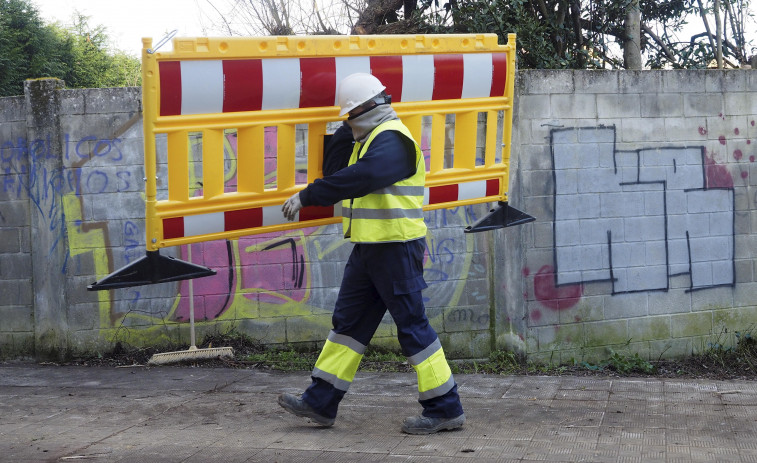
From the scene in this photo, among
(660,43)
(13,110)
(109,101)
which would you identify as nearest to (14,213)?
(13,110)

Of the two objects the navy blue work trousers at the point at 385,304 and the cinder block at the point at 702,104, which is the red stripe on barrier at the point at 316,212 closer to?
the navy blue work trousers at the point at 385,304

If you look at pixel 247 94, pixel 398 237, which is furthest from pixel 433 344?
pixel 247 94

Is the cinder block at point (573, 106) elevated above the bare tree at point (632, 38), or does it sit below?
below

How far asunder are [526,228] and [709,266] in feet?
5.43

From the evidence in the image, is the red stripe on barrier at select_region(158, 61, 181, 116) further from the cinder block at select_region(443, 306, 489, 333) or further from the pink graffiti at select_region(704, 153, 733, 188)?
the pink graffiti at select_region(704, 153, 733, 188)

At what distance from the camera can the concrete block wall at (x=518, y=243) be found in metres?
6.15

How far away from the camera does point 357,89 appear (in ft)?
12.7

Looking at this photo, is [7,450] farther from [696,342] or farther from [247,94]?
[696,342]

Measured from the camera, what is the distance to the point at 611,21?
9.91 metres

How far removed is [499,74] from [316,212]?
1.23 metres

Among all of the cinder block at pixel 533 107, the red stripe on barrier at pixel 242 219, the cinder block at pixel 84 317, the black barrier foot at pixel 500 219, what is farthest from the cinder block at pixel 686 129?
the cinder block at pixel 84 317

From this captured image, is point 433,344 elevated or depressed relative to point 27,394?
elevated

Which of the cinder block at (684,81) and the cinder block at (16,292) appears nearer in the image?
the cinder block at (16,292)

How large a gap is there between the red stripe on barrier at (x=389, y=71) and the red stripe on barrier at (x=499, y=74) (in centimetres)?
54
